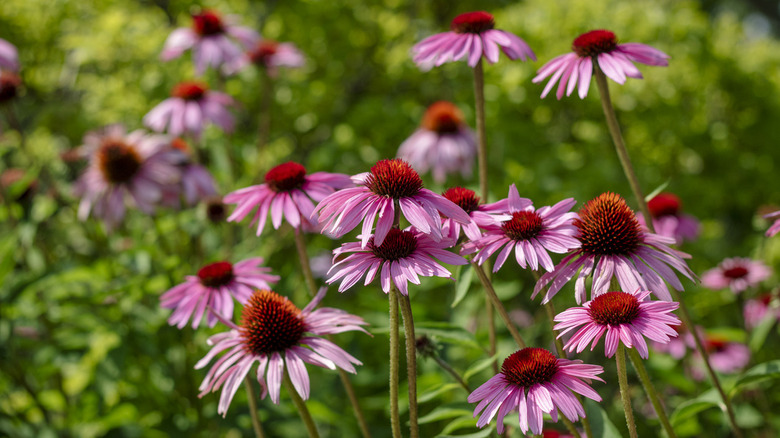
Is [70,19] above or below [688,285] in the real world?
below

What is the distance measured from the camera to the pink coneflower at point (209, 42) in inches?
114

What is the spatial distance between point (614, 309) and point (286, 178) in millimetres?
835

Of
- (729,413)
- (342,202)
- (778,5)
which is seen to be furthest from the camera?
(778,5)

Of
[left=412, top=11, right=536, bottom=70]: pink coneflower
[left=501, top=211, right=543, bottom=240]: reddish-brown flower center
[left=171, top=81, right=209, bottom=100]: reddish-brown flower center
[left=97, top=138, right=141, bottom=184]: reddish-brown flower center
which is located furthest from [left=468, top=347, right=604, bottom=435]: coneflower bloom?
[left=171, top=81, right=209, bottom=100]: reddish-brown flower center

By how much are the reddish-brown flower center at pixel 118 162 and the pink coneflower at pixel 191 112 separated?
21cm

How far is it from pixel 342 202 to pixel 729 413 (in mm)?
966

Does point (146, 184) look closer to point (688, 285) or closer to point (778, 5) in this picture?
point (688, 285)

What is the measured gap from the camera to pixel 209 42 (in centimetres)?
295

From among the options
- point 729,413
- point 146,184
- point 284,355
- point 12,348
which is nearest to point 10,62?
point 146,184

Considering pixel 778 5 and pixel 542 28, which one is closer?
pixel 542 28

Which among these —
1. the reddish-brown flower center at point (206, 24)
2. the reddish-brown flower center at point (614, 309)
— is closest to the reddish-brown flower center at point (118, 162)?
the reddish-brown flower center at point (206, 24)

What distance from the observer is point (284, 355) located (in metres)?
1.24

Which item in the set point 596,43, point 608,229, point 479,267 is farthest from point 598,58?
point 479,267

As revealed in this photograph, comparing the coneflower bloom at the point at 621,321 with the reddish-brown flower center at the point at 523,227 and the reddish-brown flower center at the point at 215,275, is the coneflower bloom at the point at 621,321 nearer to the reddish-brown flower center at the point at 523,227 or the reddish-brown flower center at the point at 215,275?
the reddish-brown flower center at the point at 523,227
